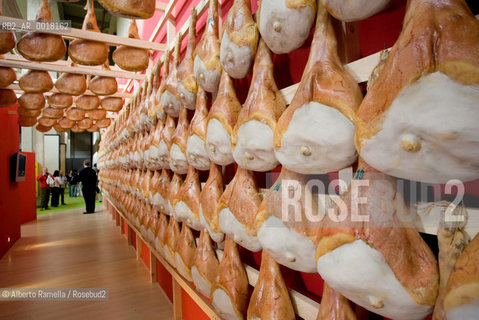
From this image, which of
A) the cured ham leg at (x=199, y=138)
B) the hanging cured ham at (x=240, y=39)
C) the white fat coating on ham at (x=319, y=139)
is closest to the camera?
the white fat coating on ham at (x=319, y=139)

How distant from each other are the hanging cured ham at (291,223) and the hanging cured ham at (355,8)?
50 centimetres

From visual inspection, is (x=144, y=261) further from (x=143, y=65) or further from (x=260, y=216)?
(x=260, y=216)

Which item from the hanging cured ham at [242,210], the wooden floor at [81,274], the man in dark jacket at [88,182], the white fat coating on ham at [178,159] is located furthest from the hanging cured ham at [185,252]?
the man in dark jacket at [88,182]

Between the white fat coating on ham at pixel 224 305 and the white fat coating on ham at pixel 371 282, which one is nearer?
the white fat coating on ham at pixel 371 282

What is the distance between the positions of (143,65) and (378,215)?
10.3 feet

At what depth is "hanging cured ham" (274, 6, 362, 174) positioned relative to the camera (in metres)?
0.82

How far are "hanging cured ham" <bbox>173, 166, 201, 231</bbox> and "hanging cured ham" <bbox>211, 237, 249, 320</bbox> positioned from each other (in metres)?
0.38

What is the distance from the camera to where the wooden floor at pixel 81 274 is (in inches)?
120

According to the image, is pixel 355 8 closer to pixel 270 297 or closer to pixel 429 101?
pixel 429 101

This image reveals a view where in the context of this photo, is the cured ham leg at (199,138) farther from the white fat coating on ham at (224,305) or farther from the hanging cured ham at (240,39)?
the white fat coating on ham at (224,305)

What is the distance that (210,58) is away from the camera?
154 centimetres

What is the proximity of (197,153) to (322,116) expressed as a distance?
98 centimetres

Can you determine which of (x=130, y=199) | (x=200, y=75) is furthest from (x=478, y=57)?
(x=130, y=199)

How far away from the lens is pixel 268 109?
44.2 inches
